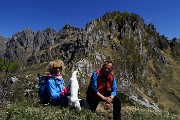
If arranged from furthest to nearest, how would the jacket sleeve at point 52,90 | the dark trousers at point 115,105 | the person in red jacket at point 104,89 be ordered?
1. the person in red jacket at point 104,89
2. the dark trousers at point 115,105
3. the jacket sleeve at point 52,90

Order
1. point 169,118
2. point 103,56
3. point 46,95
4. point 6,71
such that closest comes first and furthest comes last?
point 6,71 < point 46,95 < point 169,118 < point 103,56

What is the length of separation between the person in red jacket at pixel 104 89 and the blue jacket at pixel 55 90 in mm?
1321

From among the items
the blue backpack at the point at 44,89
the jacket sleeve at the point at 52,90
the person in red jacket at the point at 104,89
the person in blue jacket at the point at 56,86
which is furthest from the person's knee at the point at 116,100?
the blue backpack at the point at 44,89

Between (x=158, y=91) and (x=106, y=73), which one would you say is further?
(x=158, y=91)

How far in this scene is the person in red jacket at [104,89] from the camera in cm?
1364

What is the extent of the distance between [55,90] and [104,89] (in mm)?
2065

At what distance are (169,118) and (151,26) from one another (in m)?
163

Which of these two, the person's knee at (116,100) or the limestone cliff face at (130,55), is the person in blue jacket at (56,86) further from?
the limestone cliff face at (130,55)

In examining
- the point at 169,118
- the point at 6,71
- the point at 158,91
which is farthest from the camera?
the point at 158,91

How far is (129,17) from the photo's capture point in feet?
507

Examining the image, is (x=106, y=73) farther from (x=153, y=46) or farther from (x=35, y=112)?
(x=153, y=46)

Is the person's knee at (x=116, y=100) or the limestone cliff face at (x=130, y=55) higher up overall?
the limestone cliff face at (x=130, y=55)

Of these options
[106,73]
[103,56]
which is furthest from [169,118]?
[103,56]

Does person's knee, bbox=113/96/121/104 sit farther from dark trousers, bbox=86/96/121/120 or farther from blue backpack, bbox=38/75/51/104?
blue backpack, bbox=38/75/51/104
